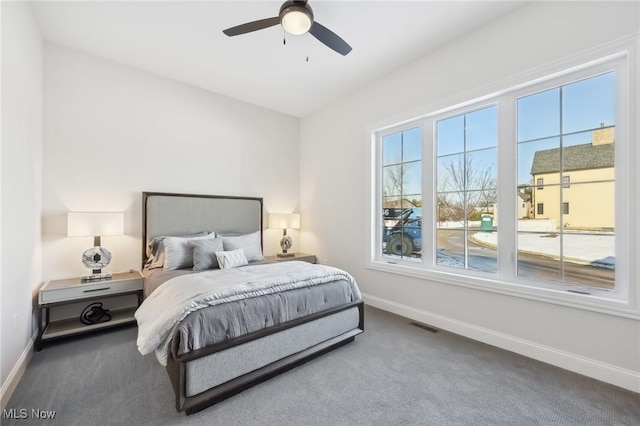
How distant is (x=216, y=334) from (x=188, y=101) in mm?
3337

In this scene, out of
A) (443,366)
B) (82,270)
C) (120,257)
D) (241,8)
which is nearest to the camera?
(443,366)

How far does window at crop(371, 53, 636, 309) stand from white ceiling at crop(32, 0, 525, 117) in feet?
2.60

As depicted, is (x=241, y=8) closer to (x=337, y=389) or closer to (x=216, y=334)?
(x=216, y=334)

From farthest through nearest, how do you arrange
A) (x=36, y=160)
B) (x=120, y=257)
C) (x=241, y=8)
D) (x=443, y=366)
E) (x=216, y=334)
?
(x=120, y=257), (x=36, y=160), (x=241, y=8), (x=443, y=366), (x=216, y=334)

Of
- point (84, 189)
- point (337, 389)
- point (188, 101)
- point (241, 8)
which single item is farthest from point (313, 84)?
point (337, 389)

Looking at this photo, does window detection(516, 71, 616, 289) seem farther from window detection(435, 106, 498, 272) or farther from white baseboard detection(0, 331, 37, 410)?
white baseboard detection(0, 331, 37, 410)

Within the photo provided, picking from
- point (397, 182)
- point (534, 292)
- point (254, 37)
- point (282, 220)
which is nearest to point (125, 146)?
point (254, 37)

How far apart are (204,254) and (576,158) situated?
367 centimetres

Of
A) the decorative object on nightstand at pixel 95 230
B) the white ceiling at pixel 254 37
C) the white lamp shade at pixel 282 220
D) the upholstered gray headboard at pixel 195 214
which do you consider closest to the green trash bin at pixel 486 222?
the white ceiling at pixel 254 37

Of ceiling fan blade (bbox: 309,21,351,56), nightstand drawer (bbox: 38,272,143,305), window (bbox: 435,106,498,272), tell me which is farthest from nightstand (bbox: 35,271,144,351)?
window (bbox: 435,106,498,272)

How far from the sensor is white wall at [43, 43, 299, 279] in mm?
3023

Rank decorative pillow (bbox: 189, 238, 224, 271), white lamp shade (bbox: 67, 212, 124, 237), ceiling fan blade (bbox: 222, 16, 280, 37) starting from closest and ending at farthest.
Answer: ceiling fan blade (bbox: 222, 16, 280, 37), white lamp shade (bbox: 67, 212, 124, 237), decorative pillow (bbox: 189, 238, 224, 271)

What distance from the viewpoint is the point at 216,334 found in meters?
1.89

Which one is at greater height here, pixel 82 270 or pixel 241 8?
pixel 241 8
